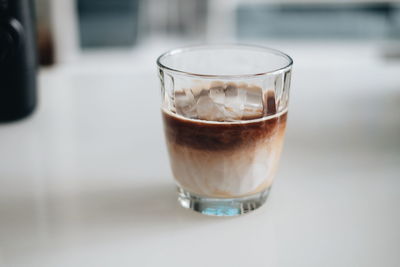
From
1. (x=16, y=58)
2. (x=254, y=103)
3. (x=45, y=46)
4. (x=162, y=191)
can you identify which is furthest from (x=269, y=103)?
(x=45, y=46)

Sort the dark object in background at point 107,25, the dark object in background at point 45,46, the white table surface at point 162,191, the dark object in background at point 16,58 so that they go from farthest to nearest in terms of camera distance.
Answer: the dark object in background at point 107,25 → the dark object in background at point 45,46 → the dark object in background at point 16,58 → the white table surface at point 162,191

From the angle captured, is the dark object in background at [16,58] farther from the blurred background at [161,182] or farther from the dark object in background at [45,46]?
the dark object in background at [45,46]

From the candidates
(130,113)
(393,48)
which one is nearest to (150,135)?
(130,113)

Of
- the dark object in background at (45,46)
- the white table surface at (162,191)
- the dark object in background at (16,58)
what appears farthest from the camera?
the dark object in background at (45,46)

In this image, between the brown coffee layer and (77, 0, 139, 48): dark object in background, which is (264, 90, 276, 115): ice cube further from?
(77, 0, 139, 48): dark object in background

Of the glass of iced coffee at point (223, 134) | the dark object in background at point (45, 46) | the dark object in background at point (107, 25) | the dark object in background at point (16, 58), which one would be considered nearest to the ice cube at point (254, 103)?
the glass of iced coffee at point (223, 134)

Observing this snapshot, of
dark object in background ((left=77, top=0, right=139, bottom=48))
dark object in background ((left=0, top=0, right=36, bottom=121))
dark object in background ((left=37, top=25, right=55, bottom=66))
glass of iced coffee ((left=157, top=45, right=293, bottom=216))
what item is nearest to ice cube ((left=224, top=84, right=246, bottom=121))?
glass of iced coffee ((left=157, top=45, right=293, bottom=216))

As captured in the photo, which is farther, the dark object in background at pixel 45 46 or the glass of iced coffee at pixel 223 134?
the dark object in background at pixel 45 46
